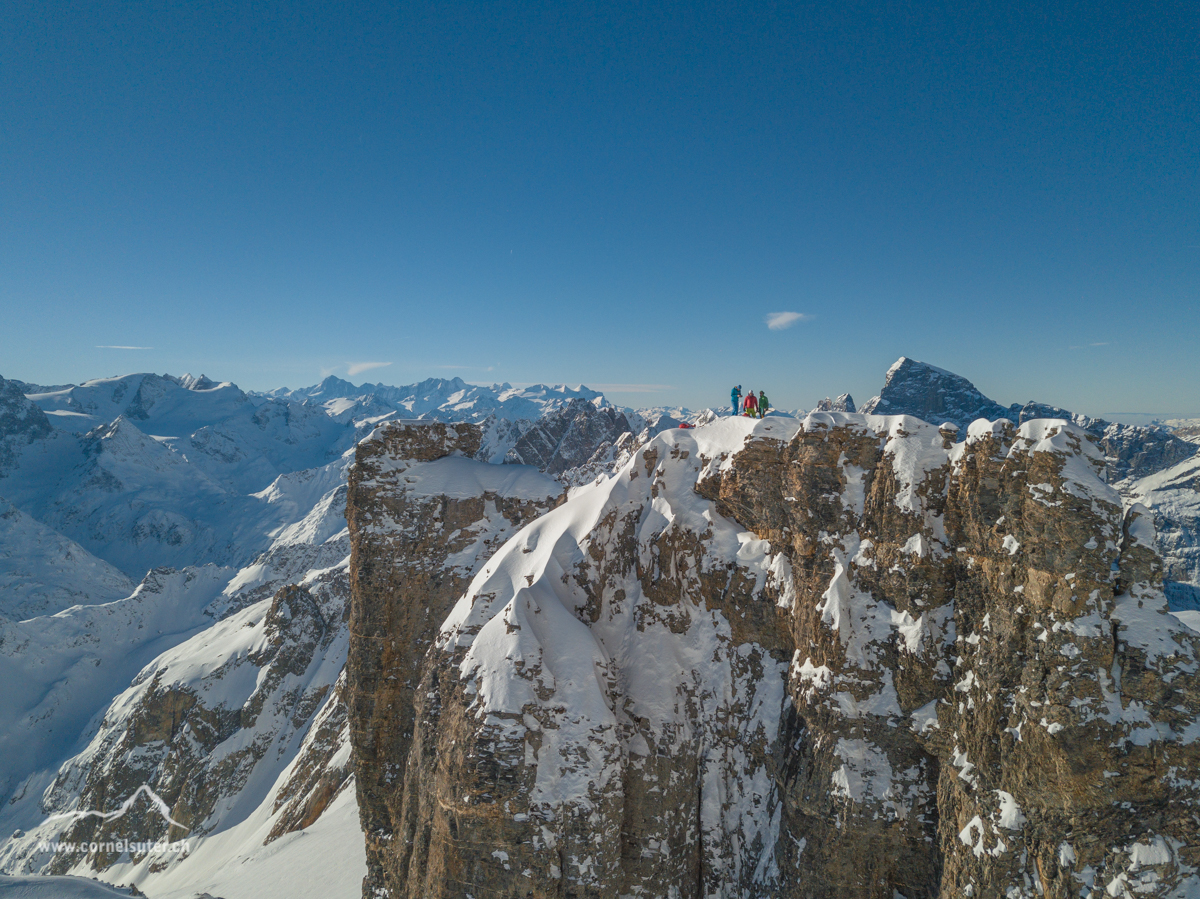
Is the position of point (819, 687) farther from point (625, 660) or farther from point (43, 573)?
point (43, 573)

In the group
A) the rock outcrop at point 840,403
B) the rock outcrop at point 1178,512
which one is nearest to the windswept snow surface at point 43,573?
the rock outcrop at point 840,403

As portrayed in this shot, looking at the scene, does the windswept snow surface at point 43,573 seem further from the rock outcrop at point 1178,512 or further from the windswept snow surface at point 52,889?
the rock outcrop at point 1178,512

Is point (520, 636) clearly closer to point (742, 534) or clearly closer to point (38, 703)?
point (742, 534)

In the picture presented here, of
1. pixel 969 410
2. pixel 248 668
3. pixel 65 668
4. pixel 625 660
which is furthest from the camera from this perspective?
pixel 65 668

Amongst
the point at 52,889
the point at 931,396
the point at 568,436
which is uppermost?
the point at 931,396

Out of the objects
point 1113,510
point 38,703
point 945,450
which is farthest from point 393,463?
point 38,703

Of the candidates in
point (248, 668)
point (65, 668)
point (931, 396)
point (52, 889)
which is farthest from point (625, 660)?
point (65, 668)
